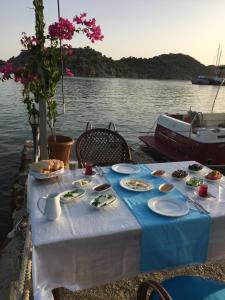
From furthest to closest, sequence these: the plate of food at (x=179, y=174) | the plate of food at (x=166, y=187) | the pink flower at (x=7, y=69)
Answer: the pink flower at (x=7, y=69) → the plate of food at (x=179, y=174) → the plate of food at (x=166, y=187)

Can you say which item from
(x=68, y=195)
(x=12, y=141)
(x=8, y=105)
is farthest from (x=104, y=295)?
(x=8, y=105)

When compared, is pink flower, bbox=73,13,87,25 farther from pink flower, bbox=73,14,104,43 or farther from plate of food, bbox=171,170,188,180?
plate of food, bbox=171,170,188,180

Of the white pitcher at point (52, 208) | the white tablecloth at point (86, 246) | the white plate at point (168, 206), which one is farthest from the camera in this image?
the white plate at point (168, 206)

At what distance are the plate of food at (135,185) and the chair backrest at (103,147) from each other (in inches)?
51.5

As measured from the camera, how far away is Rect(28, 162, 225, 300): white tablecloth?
1856 millimetres

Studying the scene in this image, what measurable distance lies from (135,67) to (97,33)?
10814 centimetres

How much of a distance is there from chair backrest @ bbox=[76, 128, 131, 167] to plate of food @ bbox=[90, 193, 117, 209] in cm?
169

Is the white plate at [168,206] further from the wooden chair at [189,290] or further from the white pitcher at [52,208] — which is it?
the white pitcher at [52,208]

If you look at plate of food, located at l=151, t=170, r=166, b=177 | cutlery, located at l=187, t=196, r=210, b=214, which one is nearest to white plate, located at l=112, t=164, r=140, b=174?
plate of food, located at l=151, t=170, r=166, b=177

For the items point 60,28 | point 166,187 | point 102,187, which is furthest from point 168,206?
point 60,28

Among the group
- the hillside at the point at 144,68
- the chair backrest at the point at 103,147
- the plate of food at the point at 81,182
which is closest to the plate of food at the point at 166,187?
the plate of food at the point at 81,182

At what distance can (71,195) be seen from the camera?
2.36 meters

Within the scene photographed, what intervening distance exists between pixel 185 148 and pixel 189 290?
19.5 ft

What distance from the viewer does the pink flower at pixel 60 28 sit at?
13.7ft
